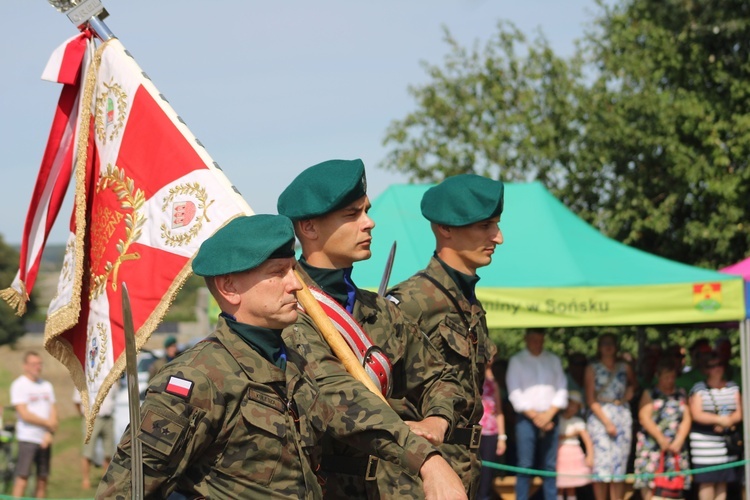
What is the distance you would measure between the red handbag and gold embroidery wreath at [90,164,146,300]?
6.81 meters

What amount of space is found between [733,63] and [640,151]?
2.36m

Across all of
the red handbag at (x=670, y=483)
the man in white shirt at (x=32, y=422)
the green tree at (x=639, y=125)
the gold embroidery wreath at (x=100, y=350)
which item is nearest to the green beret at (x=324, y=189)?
the gold embroidery wreath at (x=100, y=350)

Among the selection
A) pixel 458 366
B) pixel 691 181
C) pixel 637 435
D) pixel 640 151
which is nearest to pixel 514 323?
pixel 637 435

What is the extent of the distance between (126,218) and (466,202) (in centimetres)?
150

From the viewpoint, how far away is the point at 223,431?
3.12 m

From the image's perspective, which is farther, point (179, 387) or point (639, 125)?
point (639, 125)

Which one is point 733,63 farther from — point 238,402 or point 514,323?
point 238,402

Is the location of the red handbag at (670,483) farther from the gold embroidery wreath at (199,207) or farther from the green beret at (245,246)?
the green beret at (245,246)

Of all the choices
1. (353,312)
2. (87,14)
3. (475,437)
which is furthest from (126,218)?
(475,437)

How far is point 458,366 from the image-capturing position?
4.94 metres

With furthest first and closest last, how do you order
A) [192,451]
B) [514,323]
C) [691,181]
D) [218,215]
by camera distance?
[691,181]
[514,323]
[218,215]
[192,451]

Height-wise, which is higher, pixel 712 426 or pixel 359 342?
pixel 712 426

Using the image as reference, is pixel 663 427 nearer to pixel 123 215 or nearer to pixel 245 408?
pixel 123 215

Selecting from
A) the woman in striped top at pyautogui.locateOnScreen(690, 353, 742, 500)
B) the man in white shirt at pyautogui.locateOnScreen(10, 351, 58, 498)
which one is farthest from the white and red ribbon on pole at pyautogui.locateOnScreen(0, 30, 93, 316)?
the woman in striped top at pyautogui.locateOnScreen(690, 353, 742, 500)
